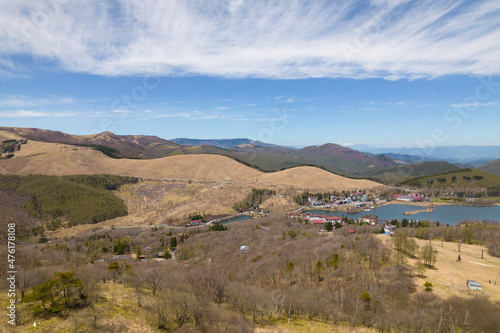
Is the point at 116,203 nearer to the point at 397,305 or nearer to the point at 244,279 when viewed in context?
the point at 244,279

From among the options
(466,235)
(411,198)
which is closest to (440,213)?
(411,198)

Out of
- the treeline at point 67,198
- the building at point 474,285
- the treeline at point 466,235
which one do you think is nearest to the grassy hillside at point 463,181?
the treeline at point 466,235

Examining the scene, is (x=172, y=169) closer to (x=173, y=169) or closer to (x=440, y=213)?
(x=173, y=169)

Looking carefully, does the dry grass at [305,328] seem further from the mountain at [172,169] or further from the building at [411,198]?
the building at [411,198]

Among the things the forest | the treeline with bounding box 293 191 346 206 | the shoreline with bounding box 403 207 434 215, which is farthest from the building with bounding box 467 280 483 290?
the treeline with bounding box 293 191 346 206

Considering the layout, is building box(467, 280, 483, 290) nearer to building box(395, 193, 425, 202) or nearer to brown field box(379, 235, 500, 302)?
brown field box(379, 235, 500, 302)

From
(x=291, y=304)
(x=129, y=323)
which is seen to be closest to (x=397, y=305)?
(x=291, y=304)
